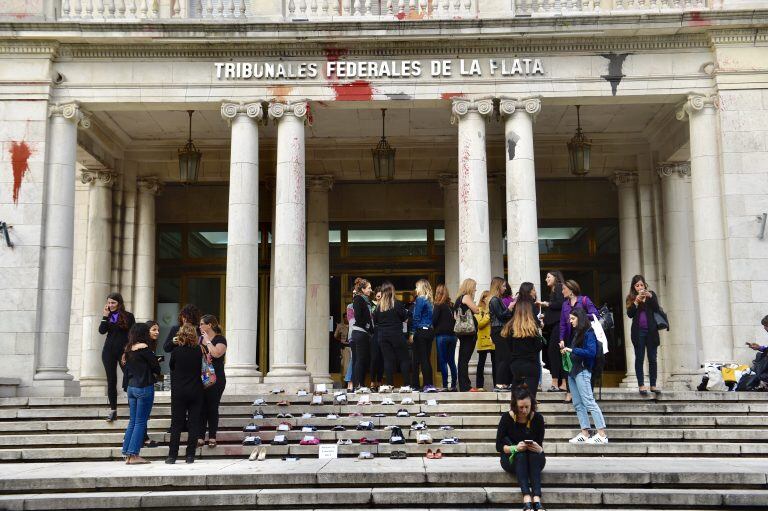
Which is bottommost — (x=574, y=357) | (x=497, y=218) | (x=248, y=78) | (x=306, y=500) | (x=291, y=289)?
(x=306, y=500)

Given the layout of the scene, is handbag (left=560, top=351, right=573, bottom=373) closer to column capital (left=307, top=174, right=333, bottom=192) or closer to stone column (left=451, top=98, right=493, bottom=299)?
stone column (left=451, top=98, right=493, bottom=299)

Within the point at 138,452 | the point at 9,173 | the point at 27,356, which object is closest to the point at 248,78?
the point at 9,173

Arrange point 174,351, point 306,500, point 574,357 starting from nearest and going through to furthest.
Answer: point 306,500, point 174,351, point 574,357

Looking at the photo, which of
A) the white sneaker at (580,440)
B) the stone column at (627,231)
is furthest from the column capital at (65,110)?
the stone column at (627,231)

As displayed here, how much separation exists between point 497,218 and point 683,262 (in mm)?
4623

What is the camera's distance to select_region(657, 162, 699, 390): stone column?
19531 millimetres

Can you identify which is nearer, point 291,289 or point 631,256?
point 291,289

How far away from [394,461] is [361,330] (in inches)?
171

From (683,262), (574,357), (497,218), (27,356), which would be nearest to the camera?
(574,357)

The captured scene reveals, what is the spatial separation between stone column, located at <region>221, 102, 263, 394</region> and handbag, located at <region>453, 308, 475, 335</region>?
13.9 ft

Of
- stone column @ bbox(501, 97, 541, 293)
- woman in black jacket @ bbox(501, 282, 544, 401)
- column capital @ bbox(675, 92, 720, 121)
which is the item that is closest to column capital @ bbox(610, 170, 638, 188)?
column capital @ bbox(675, 92, 720, 121)

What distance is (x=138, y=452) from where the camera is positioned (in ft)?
36.0

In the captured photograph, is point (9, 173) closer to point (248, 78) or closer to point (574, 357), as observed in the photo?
point (248, 78)

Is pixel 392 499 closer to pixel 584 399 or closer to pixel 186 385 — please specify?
pixel 186 385
